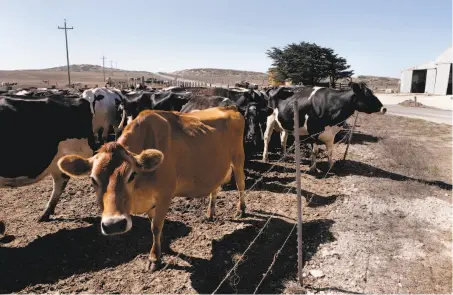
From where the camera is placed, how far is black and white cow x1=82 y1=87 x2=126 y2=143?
11.3 meters

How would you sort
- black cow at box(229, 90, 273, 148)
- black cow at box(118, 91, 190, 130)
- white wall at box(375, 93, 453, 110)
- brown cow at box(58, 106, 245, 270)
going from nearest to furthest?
brown cow at box(58, 106, 245, 270) → black cow at box(229, 90, 273, 148) → black cow at box(118, 91, 190, 130) → white wall at box(375, 93, 453, 110)

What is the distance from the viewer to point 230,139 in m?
5.48

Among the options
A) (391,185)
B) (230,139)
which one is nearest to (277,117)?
(391,185)

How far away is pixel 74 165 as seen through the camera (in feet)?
11.1

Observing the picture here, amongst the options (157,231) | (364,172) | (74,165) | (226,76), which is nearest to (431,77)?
(364,172)

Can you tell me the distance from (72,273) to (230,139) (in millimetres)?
2851

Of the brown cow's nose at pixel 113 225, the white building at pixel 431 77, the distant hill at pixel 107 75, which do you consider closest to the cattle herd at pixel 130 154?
the brown cow's nose at pixel 113 225

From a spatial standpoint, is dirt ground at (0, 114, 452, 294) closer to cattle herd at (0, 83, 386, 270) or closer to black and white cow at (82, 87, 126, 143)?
cattle herd at (0, 83, 386, 270)

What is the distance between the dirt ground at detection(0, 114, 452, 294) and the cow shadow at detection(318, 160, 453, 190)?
0.37ft

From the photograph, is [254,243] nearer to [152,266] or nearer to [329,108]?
[152,266]

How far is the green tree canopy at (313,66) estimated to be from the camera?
35.2 m

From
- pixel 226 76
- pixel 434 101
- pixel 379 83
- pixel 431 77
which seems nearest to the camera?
pixel 434 101

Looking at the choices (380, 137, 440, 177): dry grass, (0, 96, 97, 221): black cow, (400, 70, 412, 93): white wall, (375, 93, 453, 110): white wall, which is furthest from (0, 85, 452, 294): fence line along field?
(400, 70, 412, 93): white wall

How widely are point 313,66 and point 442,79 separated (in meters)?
17.9
